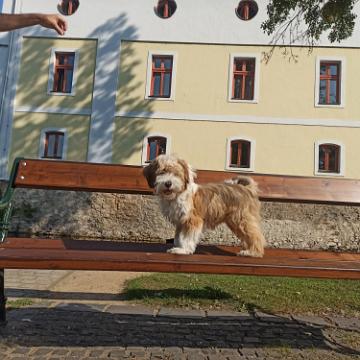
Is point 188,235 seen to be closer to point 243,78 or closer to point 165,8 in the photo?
point 243,78

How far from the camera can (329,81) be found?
49.4 ft

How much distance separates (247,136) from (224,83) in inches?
83.3

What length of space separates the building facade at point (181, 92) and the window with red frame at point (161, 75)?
38mm

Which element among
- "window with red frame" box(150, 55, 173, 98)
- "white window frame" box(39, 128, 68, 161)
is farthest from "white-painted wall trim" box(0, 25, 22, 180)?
"window with red frame" box(150, 55, 173, 98)

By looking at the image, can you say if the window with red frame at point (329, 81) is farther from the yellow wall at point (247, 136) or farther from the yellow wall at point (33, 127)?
the yellow wall at point (33, 127)

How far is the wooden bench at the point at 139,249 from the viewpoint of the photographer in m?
2.64

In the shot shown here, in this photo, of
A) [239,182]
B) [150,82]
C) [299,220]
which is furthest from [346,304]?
[150,82]

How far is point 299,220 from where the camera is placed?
1188cm

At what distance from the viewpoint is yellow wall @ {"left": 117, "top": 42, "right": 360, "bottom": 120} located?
1484 centimetres

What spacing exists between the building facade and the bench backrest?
10876mm

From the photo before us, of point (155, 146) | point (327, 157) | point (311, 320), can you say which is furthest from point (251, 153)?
point (311, 320)

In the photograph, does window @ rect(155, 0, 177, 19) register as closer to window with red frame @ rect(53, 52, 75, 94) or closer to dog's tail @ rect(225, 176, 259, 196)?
window with red frame @ rect(53, 52, 75, 94)

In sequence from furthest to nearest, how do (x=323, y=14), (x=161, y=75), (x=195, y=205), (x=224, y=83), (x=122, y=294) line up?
(x=161, y=75) < (x=224, y=83) < (x=323, y=14) < (x=122, y=294) < (x=195, y=205)

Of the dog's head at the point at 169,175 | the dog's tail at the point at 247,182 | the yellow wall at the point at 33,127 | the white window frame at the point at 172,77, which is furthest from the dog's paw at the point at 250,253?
the yellow wall at the point at 33,127
